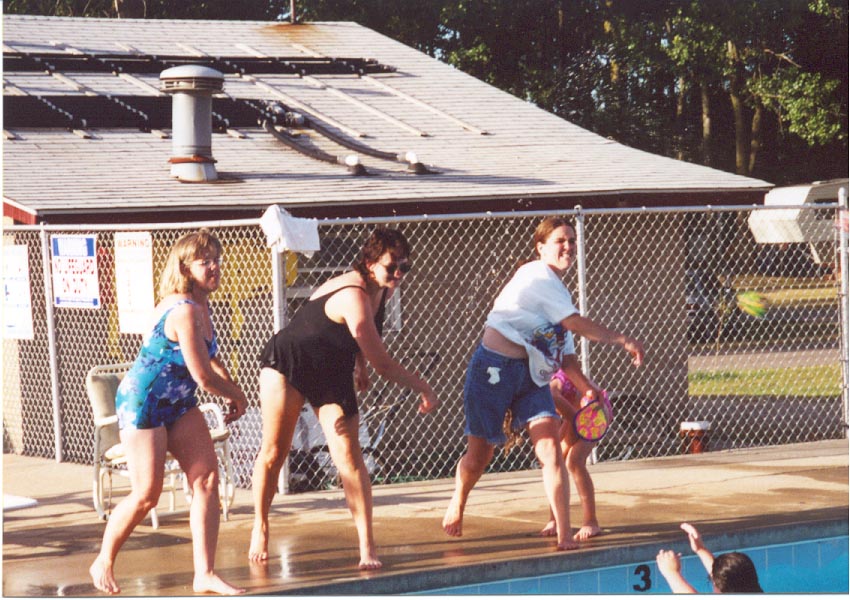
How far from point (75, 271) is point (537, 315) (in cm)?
488

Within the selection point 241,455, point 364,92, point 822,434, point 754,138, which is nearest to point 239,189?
point 241,455

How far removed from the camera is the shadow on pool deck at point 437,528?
652cm

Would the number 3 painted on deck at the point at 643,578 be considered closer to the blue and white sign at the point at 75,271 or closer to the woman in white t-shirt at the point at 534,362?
the woman in white t-shirt at the point at 534,362

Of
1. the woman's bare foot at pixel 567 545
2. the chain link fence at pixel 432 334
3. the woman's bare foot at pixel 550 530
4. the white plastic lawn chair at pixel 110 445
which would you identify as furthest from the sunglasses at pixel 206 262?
the chain link fence at pixel 432 334

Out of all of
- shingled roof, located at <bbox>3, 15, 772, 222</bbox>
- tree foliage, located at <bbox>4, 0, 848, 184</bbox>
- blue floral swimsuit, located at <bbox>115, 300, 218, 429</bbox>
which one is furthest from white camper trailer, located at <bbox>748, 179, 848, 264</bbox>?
blue floral swimsuit, located at <bbox>115, 300, 218, 429</bbox>

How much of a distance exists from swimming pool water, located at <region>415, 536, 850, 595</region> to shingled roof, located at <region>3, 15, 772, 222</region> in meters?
5.31

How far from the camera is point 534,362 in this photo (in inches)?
277

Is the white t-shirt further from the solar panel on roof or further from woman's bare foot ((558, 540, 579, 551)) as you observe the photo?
the solar panel on roof

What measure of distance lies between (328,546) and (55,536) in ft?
5.76

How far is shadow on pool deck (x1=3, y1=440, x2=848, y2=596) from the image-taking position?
652cm

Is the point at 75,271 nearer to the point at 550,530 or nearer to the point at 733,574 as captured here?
the point at 550,530

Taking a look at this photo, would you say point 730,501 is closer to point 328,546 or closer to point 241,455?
point 328,546

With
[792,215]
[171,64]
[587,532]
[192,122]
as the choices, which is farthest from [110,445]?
[792,215]

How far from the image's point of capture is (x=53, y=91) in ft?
44.3
